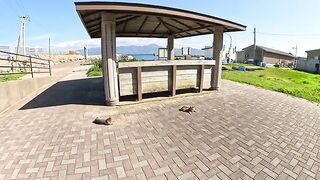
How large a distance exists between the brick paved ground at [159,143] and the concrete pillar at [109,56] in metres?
0.51

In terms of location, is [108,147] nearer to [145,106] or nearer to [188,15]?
[145,106]

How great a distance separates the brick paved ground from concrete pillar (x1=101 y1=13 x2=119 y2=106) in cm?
51

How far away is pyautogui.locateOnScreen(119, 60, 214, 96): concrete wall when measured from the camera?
20.9ft

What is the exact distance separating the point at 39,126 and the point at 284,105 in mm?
7728

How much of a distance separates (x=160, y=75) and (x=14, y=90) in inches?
202

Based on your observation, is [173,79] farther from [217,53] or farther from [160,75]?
[217,53]

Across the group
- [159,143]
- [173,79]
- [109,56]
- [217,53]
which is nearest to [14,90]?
[109,56]

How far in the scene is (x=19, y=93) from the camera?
7.23 m

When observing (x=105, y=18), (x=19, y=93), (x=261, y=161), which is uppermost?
(x=105, y=18)

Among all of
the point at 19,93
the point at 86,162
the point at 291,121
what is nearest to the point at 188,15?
the point at 291,121

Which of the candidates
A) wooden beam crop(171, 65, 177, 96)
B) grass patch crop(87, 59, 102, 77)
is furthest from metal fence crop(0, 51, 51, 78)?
wooden beam crop(171, 65, 177, 96)

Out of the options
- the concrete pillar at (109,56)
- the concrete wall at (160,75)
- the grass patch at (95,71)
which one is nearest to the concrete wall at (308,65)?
the concrete wall at (160,75)

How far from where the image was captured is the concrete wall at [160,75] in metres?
6.38

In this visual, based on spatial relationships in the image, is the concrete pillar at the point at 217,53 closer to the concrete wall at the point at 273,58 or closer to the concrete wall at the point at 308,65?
the concrete wall at the point at 308,65
